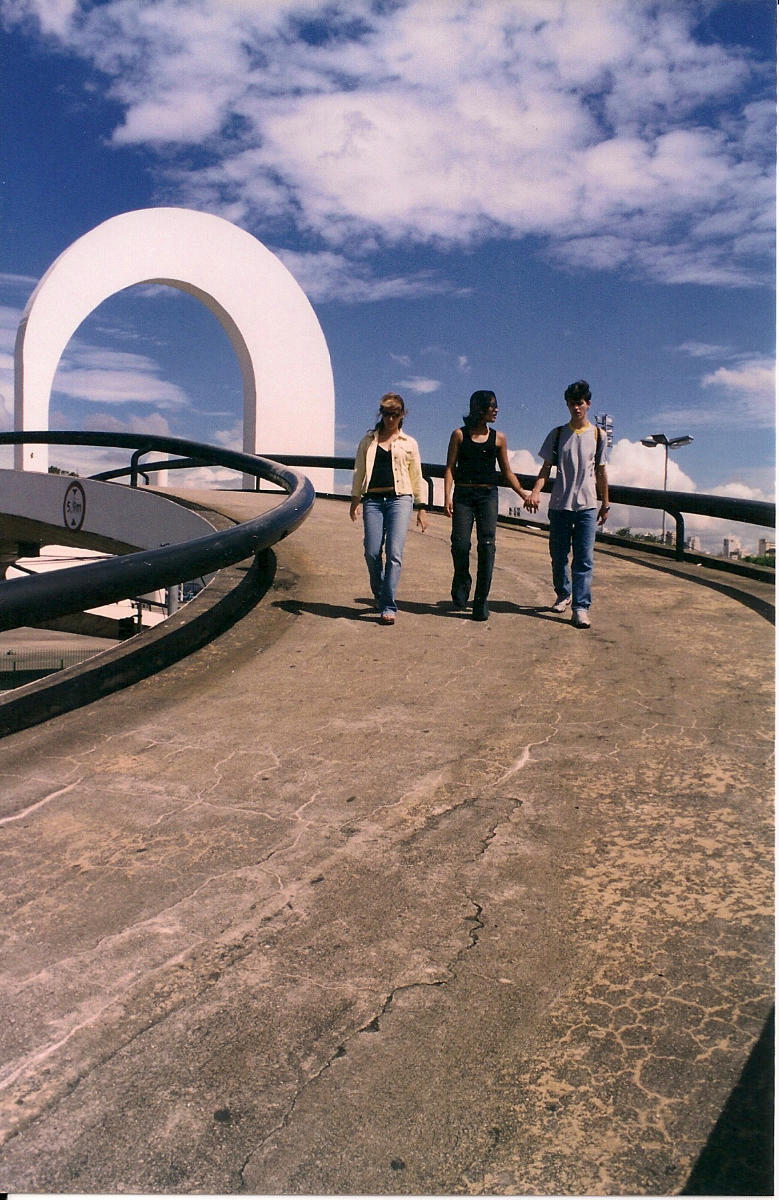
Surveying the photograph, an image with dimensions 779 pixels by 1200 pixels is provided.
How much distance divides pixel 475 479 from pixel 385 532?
0.70 m

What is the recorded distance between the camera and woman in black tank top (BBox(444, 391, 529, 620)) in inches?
217

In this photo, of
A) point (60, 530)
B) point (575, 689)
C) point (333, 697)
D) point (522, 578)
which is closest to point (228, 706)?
point (333, 697)

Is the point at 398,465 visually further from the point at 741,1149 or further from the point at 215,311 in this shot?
the point at 215,311

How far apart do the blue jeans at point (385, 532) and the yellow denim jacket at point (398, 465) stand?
67 millimetres

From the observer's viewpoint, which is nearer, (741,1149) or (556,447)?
(741,1149)

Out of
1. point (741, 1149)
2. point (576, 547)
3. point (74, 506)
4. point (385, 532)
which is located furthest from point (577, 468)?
point (74, 506)

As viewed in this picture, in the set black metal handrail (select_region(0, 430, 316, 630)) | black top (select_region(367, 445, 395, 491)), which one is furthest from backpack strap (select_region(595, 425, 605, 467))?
black metal handrail (select_region(0, 430, 316, 630))

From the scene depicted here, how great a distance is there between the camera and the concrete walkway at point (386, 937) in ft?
4.79

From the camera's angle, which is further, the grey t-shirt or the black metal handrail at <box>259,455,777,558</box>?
the black metal handrail at <box>259,455,777,558</box>

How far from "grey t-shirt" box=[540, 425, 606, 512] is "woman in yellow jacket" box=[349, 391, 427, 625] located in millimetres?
983

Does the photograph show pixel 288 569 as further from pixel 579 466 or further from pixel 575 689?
pixel 575 689

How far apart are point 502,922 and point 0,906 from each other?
1.30m

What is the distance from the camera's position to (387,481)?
17.6 feet

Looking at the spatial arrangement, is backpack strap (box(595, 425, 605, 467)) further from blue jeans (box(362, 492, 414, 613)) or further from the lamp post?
the lamp post
